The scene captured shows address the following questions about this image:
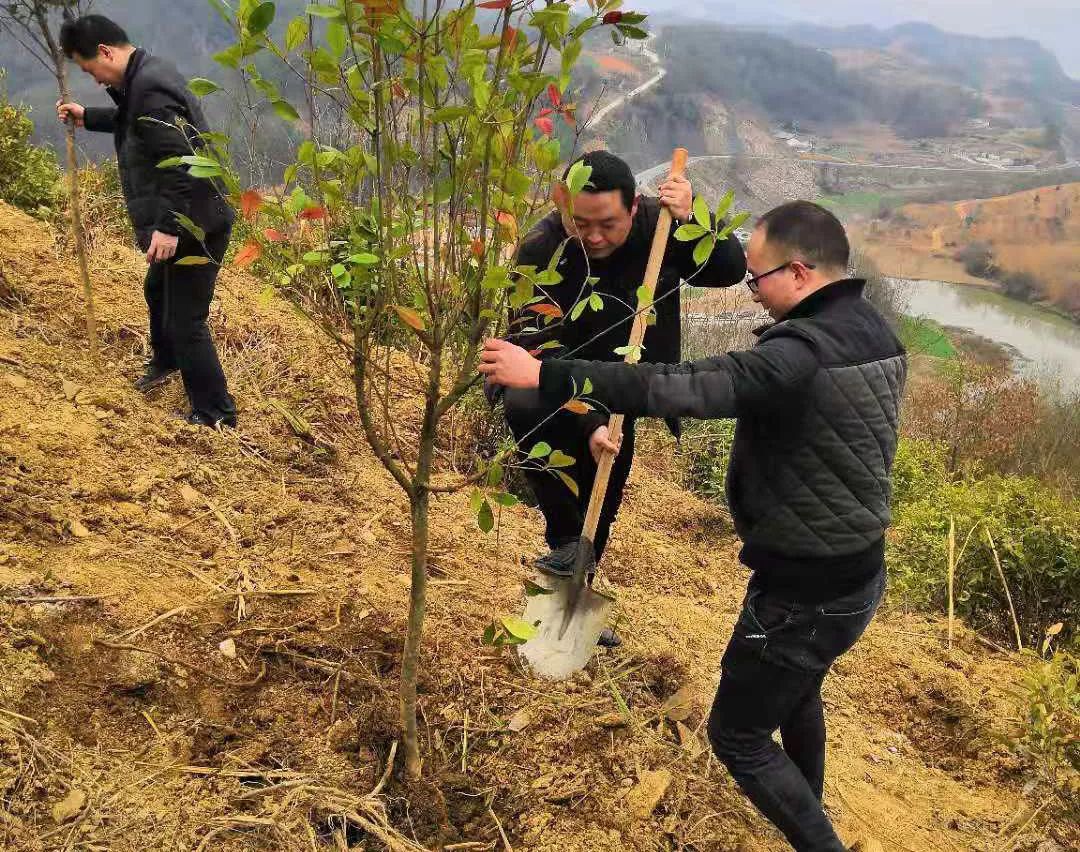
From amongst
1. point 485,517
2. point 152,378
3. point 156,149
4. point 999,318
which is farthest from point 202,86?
point 999,318

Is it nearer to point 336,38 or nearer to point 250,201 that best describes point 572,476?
point 250,201

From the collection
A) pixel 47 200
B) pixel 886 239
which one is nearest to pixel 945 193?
pixel 886 239

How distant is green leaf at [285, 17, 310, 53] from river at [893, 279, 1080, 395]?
4446 cm

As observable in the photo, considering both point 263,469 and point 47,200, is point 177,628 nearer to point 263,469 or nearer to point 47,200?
point 263,469

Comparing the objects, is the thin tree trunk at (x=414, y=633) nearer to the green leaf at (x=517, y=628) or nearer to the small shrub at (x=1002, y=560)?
the green leaf at (x=517, y=628)

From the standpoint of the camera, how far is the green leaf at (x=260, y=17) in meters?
1.10

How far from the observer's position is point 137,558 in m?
2.48

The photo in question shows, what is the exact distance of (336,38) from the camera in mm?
1169

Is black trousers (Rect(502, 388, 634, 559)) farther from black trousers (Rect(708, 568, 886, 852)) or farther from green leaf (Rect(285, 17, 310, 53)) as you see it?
green leaf (Rect(285, 17, 310, 53))

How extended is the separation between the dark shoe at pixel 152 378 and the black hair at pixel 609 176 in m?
2.58

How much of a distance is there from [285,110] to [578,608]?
1.72 m

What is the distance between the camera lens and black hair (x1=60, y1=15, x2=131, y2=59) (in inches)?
119

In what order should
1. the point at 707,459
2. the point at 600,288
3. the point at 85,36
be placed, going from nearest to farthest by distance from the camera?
the point at 600,288 < the point at 85,36 < the point at 707,459

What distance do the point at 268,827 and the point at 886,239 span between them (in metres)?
60.2
